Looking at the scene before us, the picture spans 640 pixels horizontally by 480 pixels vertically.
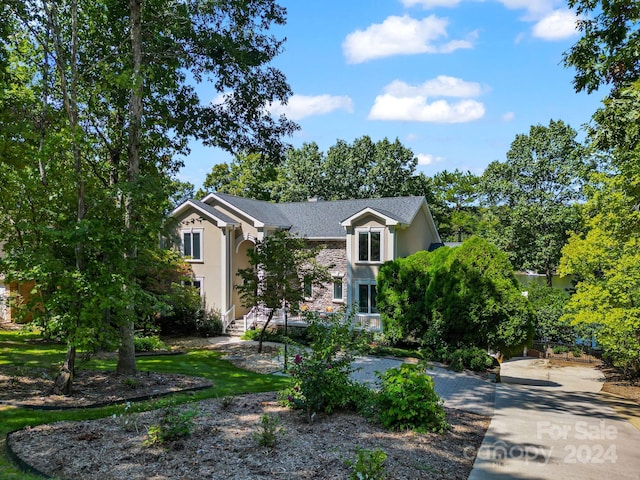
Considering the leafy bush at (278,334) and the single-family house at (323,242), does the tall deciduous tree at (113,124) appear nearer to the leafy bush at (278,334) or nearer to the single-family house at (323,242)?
the single-family house at (323,242)

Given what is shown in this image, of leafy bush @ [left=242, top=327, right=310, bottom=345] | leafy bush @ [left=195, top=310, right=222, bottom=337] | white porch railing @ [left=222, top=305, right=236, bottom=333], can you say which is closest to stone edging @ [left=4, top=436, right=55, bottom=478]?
leafy bush @ [left=242, top=327, right=310, bottom=345]

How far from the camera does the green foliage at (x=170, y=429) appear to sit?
622 cm

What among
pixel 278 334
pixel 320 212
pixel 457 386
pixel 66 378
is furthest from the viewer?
pixel 320 212

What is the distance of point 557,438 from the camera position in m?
8.28

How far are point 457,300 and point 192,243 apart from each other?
14395 millimetres

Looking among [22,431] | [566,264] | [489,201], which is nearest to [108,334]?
[22,431]

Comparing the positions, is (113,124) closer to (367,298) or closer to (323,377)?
(323,377)

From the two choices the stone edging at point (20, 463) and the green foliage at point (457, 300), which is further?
the green foliage at point (457, 300)

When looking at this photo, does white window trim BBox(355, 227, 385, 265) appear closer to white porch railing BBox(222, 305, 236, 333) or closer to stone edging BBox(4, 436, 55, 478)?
white porch railing BBox(222, 305, 236, 333)

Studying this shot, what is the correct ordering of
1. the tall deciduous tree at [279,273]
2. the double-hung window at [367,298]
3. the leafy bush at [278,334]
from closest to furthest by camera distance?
the tall deciduous tree at [279,273] → the leafy bush at [278,334] → the double-hung window at [367,298]

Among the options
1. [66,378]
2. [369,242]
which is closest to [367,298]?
[369,242]

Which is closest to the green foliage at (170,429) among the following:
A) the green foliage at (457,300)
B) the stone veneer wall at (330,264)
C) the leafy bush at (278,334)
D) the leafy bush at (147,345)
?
the leafy bush at (147,345)

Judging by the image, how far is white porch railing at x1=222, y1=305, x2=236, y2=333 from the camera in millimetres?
22516

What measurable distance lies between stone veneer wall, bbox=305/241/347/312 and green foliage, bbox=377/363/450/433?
48.6ft
